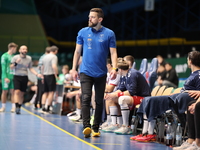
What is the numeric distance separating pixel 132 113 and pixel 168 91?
965 millimetres

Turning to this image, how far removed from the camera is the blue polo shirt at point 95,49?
616 centimetres

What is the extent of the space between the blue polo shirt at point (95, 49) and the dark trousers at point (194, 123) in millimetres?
1616

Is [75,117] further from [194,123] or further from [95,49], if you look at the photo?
[194,123]

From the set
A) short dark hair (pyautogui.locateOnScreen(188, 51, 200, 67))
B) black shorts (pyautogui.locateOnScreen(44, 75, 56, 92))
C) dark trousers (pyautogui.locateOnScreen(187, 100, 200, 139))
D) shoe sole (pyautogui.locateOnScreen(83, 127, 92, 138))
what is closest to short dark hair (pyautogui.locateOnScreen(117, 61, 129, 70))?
shoe sole (pyautogui.locateOnScreen(83, 127, 92, 138))

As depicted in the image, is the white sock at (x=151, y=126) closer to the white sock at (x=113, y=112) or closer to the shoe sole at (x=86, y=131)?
the shoe sole at (x=86, y=131)

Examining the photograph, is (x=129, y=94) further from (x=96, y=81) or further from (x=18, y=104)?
(x=18, y=104)

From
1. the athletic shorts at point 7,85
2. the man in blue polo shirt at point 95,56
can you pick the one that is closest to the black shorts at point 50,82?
the athletic shorts at point 7,85

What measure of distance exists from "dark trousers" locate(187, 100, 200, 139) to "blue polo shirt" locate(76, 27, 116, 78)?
5.30 feet

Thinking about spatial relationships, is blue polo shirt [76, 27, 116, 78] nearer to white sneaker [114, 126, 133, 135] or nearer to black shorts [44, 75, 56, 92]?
white sneaker [114, 126, 133, 135]

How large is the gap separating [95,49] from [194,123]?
1.93 metres

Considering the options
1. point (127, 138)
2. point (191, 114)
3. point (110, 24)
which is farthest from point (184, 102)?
point (110, 24)

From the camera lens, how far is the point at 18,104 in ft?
33.5

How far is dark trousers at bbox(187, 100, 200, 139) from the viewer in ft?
15.6

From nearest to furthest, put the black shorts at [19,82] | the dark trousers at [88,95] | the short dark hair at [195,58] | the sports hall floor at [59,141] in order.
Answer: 1. the sports hall floor at [59,141]
2. the short dark hair at [195,58]
3. the dark trousers at [88,95]
4. the black shorts at [19,82]
